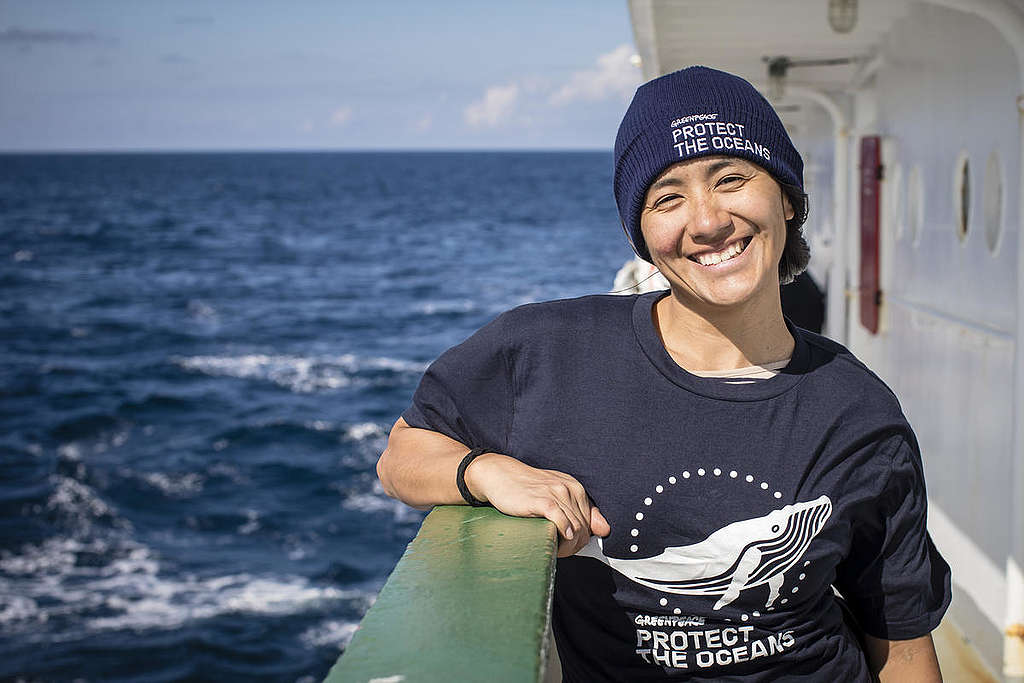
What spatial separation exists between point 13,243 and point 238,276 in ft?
54.5

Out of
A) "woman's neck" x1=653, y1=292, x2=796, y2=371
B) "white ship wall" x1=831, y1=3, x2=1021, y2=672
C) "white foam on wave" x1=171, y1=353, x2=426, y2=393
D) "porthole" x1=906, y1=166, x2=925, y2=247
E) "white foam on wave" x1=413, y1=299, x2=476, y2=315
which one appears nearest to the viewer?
"woman's neck" x1=653, y1=292, x2=796, y2=371

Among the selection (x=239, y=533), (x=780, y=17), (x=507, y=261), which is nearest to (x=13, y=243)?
(x=507, y=261)

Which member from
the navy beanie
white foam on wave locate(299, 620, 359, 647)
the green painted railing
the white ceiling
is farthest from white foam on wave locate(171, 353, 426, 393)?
the green painted railing

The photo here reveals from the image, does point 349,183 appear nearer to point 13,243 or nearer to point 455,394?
point 13,243

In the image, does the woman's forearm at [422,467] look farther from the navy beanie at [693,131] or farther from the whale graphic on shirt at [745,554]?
the navy beanie at [693,131]

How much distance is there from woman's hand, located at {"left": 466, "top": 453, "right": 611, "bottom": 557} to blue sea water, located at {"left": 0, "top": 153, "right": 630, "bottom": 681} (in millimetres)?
7736

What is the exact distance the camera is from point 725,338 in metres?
1.99

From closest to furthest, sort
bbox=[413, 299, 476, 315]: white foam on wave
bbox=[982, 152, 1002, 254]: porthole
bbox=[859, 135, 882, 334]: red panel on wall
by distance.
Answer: bbox=[982, 152, 1002, 254]: porthole
bbox=[859, 135, 882, 334]: red panel on wall
bbox=[413, 299, 476, 315]: white foam on wave

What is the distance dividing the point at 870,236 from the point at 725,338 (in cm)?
461

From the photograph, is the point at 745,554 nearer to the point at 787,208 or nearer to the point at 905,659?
the point at 905,659

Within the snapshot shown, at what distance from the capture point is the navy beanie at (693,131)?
6.04ft

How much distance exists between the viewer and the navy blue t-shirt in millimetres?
1860

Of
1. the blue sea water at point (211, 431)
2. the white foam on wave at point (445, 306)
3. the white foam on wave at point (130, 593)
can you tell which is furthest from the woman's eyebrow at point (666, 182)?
the white foam on wave at point (445, 306)

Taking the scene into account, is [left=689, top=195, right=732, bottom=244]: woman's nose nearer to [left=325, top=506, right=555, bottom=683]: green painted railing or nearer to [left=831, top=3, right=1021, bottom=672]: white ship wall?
[left=325, top=506, right=555, bottom=683]: green painted railing
